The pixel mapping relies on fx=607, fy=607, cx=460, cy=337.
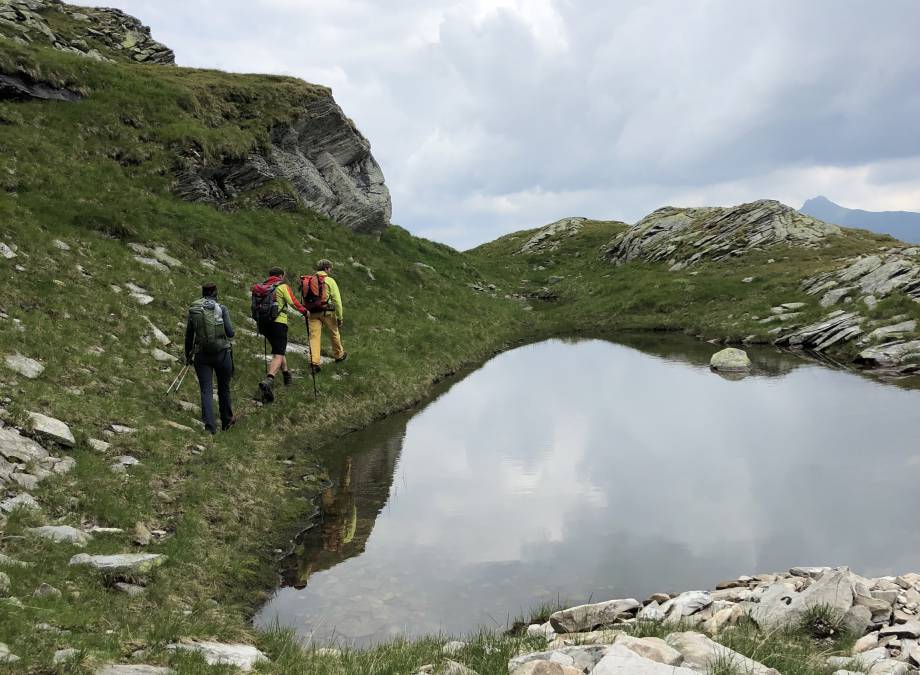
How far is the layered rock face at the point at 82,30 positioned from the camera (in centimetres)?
3681

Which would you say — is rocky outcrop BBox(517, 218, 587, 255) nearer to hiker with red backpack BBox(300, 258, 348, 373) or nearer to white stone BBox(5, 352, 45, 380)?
hiker with red backpack BBox(300, 258, 348, 373)

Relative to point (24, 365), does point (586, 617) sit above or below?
below

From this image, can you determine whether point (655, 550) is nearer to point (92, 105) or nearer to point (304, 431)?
point (304, 431)

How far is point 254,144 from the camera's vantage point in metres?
36.3

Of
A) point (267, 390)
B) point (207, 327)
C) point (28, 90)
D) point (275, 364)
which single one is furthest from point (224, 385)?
point (28, 90)

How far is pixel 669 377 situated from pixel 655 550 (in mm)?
17475

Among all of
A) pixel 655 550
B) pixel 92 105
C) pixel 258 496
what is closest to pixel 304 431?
pixel 258 496

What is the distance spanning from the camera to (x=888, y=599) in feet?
28.4

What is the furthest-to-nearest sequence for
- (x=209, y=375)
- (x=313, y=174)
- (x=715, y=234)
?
(x=715, y=234), (x=313, y=174), (x=209, y=375)

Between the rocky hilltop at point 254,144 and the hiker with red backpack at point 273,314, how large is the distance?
15604 mm

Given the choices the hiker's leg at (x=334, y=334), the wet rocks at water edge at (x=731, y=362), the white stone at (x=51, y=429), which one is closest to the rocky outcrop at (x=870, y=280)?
the wet rocks at water edge at (x=731, y=362)

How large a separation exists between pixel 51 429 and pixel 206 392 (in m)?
4.04

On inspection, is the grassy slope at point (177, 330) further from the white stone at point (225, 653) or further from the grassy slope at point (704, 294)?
the grassy slope at point (704, 294)

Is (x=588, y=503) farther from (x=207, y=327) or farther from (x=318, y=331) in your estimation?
(x=318, y=331)
